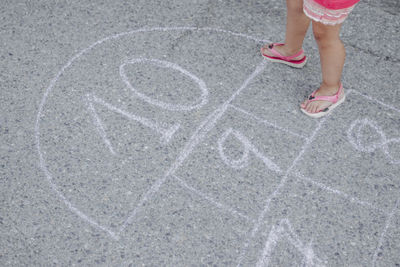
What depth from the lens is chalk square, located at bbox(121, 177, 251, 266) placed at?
1939 millimetres

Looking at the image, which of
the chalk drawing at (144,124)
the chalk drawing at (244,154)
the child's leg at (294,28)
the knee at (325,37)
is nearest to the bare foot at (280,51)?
the child's leg at (294,28)

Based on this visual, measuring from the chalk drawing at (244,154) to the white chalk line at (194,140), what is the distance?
4.2 inches

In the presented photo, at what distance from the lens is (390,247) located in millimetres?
1968

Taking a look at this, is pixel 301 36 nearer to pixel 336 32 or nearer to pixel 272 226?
pixel 336 32

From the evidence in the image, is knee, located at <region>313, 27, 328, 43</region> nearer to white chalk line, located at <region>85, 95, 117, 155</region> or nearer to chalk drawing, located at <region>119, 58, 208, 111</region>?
chalk drawing, located at <region>119, 58, 208, 111</region>

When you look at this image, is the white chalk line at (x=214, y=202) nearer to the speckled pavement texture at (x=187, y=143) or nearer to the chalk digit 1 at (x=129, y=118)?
the speckled pavement texture at (x=187, y=143)

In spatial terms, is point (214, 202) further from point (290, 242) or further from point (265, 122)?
point (265, 122)

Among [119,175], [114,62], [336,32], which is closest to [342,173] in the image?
[336,32]

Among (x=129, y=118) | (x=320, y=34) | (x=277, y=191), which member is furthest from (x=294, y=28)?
(x=129, y=118)

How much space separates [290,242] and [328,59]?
41.3 inches

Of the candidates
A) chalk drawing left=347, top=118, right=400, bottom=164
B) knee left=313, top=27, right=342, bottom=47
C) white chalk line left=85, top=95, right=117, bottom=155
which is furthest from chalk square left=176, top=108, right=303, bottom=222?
knee left=313, top=27, right=342, bottom=47

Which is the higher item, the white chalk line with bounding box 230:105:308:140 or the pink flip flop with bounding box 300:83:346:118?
the pink flip flop with bounding box 300:83:346:118

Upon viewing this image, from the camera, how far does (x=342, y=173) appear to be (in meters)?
2.22

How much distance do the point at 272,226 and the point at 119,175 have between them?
849 millimetres
